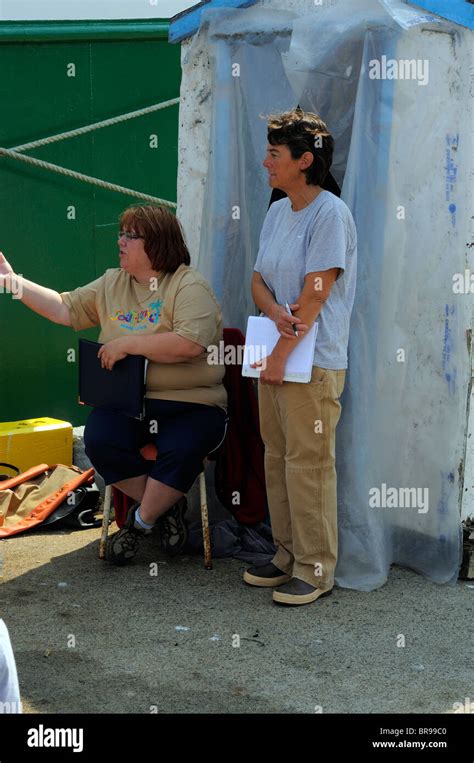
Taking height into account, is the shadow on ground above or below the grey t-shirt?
below

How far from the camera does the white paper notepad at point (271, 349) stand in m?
4.16

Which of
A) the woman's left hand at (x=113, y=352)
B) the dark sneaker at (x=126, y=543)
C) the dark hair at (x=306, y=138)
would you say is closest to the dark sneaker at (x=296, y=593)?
the dark sneaker at (x=126, y=543)

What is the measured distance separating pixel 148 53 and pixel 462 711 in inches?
186

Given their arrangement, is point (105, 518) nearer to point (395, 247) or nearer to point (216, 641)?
point (216, 641)

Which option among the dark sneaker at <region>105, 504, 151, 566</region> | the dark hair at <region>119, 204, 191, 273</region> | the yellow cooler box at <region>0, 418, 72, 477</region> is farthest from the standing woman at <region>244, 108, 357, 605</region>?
the yellow cooler box at <region>0, 418, 72, 477</region>

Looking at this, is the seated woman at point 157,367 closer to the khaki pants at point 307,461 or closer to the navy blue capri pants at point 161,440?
the navy blue capri pants at point 161,440

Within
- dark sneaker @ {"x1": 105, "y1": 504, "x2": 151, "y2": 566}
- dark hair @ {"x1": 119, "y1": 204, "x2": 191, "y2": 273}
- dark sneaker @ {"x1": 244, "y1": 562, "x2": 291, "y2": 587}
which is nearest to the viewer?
dark sneaker @ {"x1": 244, "y1": 562, "x2": 291, "y2": 587}

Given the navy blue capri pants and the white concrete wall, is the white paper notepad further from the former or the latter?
the white concrete wall

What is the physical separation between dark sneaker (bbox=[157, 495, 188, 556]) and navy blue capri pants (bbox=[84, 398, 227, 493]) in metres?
0.23

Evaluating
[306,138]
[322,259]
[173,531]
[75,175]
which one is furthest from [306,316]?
[75,175]

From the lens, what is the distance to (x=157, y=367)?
4633mm

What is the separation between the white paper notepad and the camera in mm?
4156

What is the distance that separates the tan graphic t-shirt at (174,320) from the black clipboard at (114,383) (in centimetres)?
8
